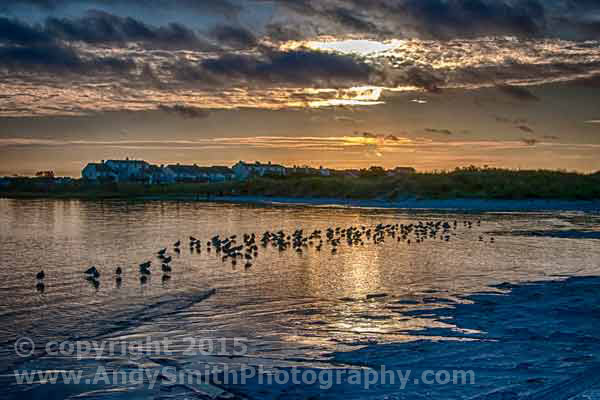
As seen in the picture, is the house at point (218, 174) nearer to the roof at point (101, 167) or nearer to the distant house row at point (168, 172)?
the distant house row at point (168, 172)

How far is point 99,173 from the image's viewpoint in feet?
479

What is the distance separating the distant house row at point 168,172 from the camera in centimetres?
14700

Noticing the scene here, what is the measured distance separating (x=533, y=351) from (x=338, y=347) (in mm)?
3454

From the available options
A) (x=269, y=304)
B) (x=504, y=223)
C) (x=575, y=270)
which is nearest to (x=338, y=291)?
(x=269, y=304)

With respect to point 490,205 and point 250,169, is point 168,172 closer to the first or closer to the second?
point 250,169

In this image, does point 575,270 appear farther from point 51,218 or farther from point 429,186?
point 429,186

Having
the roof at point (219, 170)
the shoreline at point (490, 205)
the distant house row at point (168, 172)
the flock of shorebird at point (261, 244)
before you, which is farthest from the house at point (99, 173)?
the flock of shorebird at point (261, 244)

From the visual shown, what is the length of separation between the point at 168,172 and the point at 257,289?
143 m

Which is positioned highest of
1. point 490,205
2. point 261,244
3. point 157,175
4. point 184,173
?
point 184,173

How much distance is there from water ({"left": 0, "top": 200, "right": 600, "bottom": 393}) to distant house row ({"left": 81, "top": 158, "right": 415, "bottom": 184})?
109349 millimetres

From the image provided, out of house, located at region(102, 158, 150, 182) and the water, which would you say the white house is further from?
the water

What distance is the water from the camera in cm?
1193

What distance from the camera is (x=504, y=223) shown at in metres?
43.5

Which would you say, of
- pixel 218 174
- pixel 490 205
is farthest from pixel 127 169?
pixel 490 205
